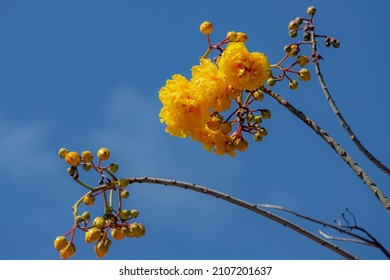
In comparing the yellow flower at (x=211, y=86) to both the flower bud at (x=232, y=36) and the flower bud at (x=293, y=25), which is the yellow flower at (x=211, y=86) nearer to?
the flower bud at (x=232, y=36)

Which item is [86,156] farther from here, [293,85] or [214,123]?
[293,85]

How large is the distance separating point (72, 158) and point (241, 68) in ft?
3.66

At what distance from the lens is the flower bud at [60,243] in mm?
3062

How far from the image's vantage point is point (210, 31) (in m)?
3.61

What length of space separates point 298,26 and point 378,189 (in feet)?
5.41

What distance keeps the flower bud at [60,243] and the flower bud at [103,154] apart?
51cm

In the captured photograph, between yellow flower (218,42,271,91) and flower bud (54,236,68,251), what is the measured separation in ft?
4.36

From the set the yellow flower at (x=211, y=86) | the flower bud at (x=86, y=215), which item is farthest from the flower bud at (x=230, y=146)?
the flower bud at (x=86, y=215)

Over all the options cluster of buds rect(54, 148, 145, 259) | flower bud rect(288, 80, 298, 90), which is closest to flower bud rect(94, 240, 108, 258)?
cluster of buds rect(54, 148, 145, 259)

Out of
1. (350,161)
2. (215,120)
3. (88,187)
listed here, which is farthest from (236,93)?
(88,187)

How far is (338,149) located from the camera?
3.43 metres

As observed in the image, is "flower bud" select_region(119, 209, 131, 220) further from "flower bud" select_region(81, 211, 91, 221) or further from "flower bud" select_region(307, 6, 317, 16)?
"flower bud" select_region(307, 6, 317, 16)

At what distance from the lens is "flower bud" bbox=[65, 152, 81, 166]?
3137 mm
